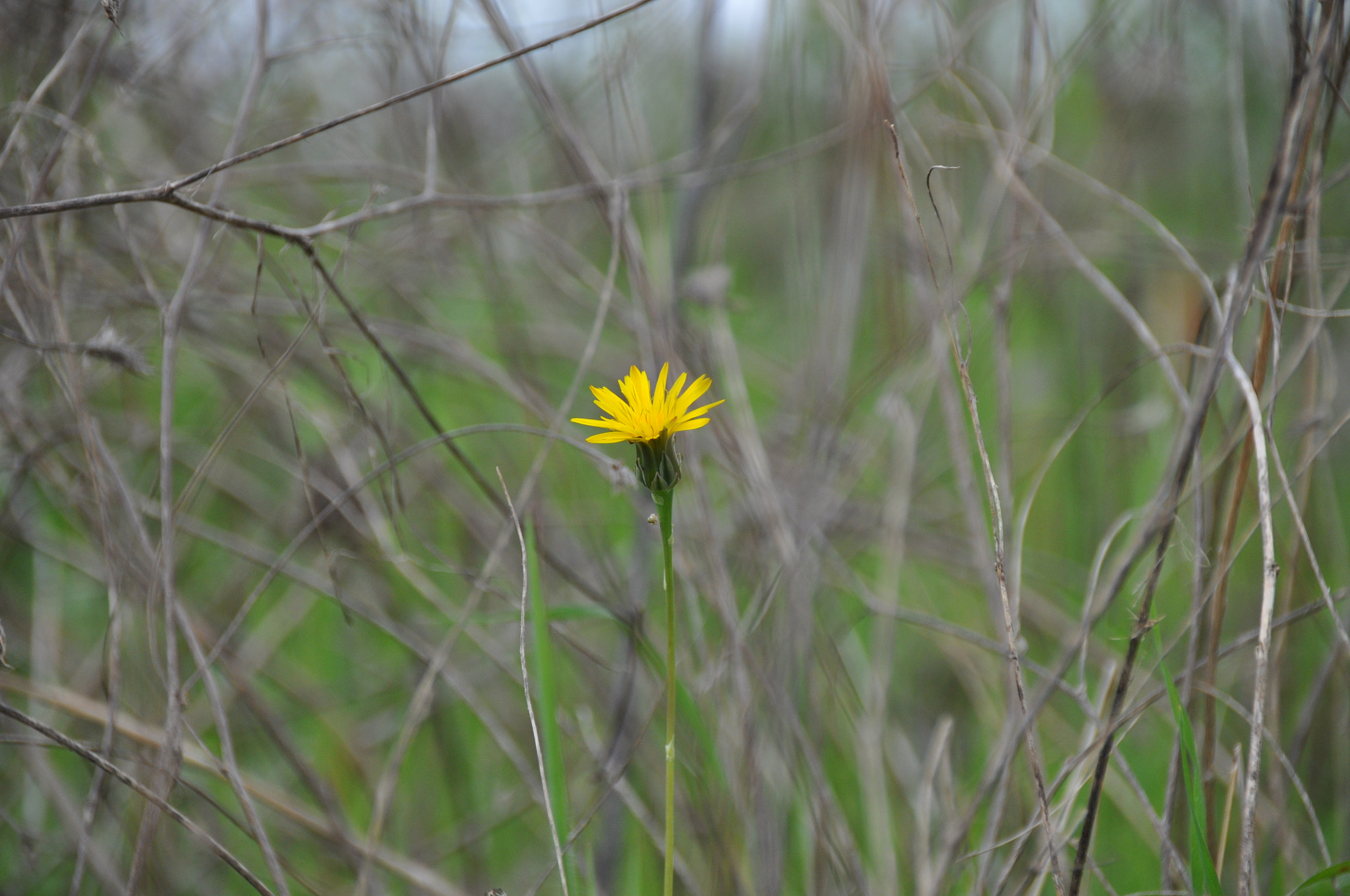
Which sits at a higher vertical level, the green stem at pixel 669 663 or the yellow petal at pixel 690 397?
the yellow petal at pixel 690 397

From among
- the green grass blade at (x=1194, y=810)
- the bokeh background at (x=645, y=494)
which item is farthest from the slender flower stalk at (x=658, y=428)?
the green grass blade at (x=1194, y=810)

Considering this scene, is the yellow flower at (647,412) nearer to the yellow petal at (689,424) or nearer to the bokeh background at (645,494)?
the yellow petal at (689,424)

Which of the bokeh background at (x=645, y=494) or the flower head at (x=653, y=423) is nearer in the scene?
the flower head at (x=653, y=423)

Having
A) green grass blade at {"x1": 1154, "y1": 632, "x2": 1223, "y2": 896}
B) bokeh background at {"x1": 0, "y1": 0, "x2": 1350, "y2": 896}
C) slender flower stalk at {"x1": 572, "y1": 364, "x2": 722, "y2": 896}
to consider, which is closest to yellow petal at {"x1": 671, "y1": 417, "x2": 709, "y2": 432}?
slender flower stalk at {"x1": 572, "y1": 364, "x2": 722, "y2": 896}

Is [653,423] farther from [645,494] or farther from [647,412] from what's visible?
[645,494]

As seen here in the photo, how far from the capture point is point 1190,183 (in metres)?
2.25

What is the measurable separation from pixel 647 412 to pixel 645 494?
59 centimetres

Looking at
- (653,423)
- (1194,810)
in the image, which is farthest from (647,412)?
(1194,810)

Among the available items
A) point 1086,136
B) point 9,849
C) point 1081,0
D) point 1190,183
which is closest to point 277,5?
point 9,849

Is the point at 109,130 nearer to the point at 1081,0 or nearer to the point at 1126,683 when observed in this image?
the point at 1126,683

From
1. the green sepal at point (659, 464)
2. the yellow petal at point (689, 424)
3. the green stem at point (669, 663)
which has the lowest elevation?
the green stem at point (669, 663)

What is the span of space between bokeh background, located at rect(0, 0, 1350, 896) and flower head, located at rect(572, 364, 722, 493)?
13 centimetres

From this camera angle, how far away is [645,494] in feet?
3.89

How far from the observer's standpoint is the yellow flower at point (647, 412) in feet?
1.93
